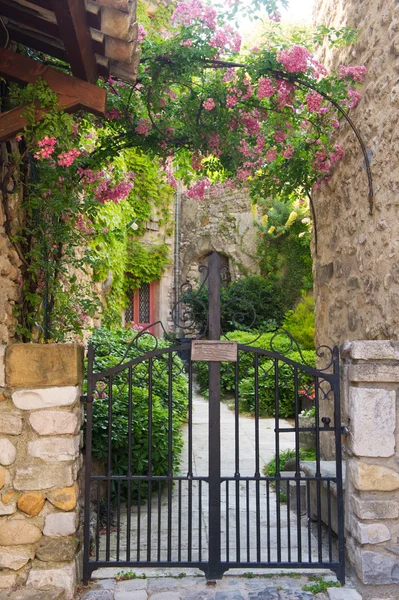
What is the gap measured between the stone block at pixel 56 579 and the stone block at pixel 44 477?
0.42 metres

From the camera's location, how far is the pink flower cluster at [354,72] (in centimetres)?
411

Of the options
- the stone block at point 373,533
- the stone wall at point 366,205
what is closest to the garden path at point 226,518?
the stone block at point 373,533

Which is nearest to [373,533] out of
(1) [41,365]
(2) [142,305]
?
(1) [41,365]

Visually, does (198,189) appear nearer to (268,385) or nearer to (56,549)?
(56,549)

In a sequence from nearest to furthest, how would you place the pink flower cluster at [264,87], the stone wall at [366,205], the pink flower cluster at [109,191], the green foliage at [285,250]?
the stone wall at [366,205], the pink flower cluster at [264,87], the pink flower cluster at [109,191], the green foliage at [285,250]

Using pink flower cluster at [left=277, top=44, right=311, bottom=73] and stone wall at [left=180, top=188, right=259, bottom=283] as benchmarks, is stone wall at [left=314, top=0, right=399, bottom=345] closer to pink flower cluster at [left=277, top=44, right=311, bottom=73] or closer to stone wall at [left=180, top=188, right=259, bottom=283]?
pink flower cluster at [left=277, top=44, right=311, bottom=73]

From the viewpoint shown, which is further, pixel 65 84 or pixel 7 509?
pixel 65 84

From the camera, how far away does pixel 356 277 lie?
4.28m

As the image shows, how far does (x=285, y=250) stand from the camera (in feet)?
46.1

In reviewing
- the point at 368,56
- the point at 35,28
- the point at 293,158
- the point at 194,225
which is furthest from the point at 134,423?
the point at 194,225

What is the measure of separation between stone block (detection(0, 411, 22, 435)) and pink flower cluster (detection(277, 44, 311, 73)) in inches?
122

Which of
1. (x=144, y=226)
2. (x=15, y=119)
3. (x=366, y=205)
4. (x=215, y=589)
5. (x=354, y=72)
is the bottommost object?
(x=215, y=589)

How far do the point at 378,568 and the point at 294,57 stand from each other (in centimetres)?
341

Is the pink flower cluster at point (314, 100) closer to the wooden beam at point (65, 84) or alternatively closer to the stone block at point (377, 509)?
the wooden beam at point (65, 84)
